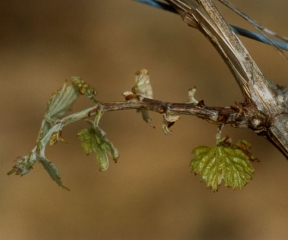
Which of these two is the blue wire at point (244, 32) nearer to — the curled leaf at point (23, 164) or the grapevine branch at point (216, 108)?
the grapevine branch at point (216, 108)

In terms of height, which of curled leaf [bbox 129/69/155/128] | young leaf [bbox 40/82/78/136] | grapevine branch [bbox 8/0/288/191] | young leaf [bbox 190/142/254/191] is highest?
young leaf [bbox 40/82/78/136]

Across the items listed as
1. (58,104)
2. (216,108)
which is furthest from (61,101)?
(216,108)

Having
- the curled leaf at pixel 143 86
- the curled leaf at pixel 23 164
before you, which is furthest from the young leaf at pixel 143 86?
the curled leaf at pixel 23 164

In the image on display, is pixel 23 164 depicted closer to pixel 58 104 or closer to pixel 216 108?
pixel 58 104

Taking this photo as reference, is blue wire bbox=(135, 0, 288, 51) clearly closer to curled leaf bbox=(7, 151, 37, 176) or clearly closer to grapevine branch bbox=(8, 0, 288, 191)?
grapevine branch bbox=(8, 0, 288, 191)

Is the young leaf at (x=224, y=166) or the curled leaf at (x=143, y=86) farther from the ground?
the curled leaf at (x=143, y=86)

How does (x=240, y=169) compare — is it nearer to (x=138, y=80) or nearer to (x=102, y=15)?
(x=138, y=80)

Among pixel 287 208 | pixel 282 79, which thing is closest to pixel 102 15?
pixel 282 79

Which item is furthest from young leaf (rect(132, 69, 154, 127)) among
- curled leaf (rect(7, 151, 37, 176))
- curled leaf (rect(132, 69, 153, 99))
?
curled leaf (rect(7, 151, 37, 176))
